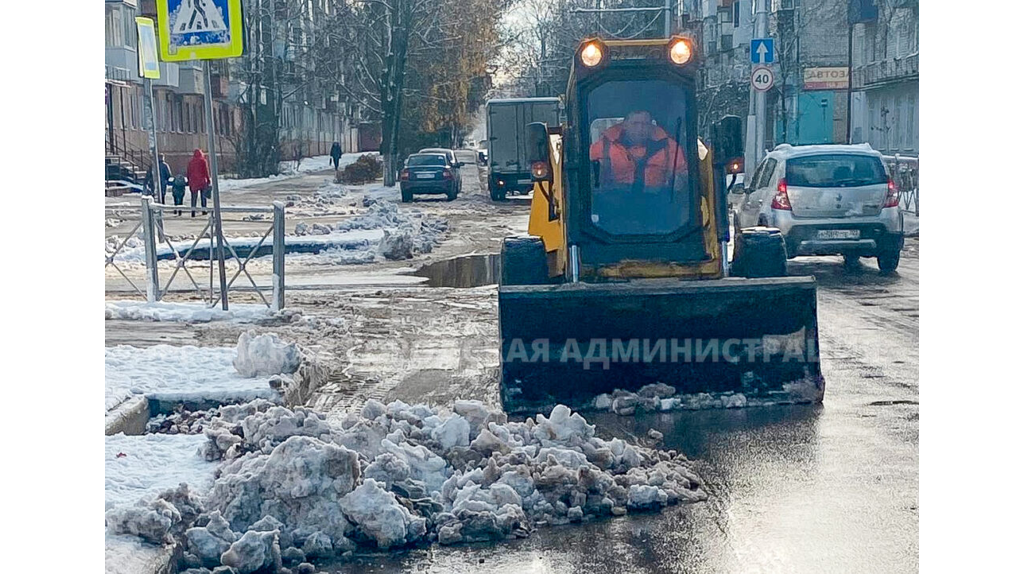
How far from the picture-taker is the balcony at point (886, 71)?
4400 cm

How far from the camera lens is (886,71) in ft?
150

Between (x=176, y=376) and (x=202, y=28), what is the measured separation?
141 inches

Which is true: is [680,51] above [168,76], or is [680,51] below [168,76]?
below

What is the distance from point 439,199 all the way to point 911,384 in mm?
33806

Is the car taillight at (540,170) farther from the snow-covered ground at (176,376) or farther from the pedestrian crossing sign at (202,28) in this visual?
the pedestrian crossing sign at (202,28)

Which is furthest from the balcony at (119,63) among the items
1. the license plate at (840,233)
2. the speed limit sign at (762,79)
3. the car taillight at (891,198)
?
the car taillight at (891,198)

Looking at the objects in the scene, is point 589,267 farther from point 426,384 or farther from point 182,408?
point 182,408

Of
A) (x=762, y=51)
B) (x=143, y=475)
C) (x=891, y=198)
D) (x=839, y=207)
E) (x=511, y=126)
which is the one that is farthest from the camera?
(x=511, y=126)

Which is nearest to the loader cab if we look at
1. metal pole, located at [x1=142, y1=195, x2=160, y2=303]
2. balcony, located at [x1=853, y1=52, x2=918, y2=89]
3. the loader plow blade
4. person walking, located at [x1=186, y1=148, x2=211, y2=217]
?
the loader plow blade

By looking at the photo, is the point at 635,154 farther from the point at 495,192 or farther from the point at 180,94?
the point at 180,94

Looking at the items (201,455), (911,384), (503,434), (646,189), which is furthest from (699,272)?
(201,455)

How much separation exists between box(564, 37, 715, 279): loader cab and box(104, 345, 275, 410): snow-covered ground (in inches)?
96.6

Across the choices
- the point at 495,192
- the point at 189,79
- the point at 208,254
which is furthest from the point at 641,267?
the point at 189,79

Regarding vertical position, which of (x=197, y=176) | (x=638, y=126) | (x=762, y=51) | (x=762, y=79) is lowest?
(x=197, y=176)
